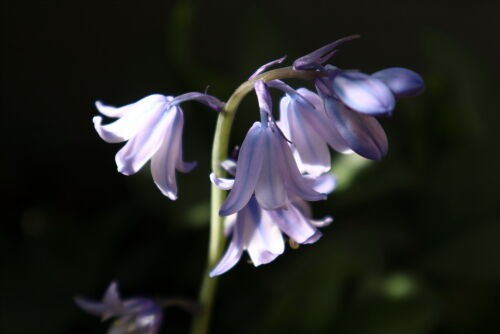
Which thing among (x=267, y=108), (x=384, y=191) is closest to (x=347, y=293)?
(x=384, y=191)

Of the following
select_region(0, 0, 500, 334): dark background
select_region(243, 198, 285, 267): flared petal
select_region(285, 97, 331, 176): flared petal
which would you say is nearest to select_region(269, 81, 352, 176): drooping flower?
select_region(285, 97, 331, 176): flared petal

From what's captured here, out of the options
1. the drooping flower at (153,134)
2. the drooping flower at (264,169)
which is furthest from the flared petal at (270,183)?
the drooping flower at (153,134)

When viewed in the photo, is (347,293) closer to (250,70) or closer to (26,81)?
(250,70)

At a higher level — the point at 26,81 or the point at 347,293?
the point at 26,81

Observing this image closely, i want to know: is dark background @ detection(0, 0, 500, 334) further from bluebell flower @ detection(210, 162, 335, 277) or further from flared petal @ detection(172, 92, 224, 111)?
flared petal @ detection(172, 92, 224, 111)

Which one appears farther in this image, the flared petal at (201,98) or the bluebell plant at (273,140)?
the flared petal at (201,98)

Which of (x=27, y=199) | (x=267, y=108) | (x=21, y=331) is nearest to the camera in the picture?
(x=267, y=108)

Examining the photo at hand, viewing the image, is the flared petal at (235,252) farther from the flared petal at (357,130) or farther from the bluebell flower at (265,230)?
the flared petal at (357,130)
